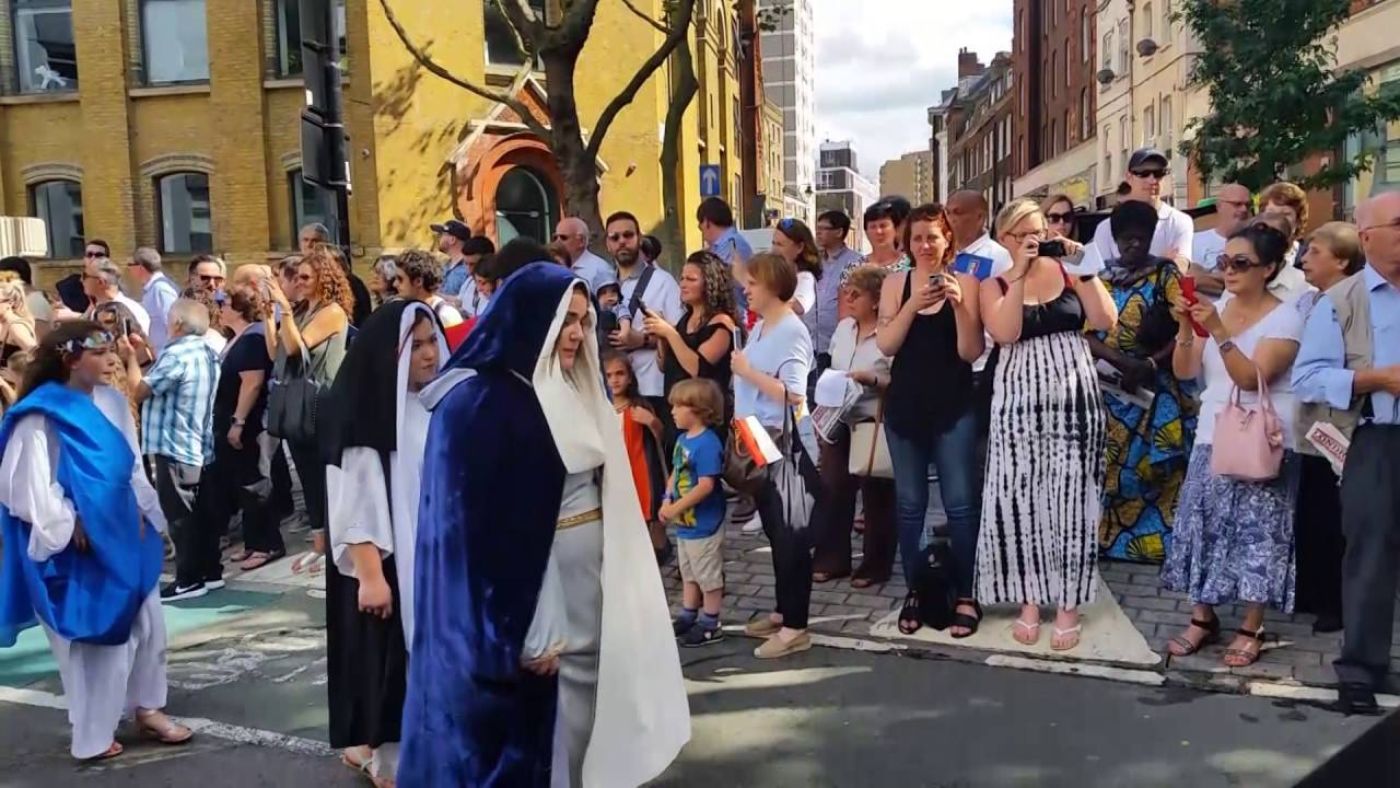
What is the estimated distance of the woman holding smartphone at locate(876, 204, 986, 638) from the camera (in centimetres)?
539

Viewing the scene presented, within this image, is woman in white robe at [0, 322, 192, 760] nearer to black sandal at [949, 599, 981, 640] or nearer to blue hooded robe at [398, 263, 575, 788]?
blue hooded robe at [398, 263, 575, 788]

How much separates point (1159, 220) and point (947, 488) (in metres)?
2.60

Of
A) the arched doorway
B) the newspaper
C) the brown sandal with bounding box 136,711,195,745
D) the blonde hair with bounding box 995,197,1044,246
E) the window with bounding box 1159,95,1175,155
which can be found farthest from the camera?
the window with bounding box 1159,95,1175,155

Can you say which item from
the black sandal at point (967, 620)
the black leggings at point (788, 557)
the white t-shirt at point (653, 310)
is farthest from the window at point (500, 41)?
the black sandal at point (967, 620)

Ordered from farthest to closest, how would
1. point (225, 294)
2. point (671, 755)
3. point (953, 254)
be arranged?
point (225, 294), point (953, 254), point (671, 755)

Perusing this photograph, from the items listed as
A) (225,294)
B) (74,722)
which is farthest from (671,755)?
(225,294)

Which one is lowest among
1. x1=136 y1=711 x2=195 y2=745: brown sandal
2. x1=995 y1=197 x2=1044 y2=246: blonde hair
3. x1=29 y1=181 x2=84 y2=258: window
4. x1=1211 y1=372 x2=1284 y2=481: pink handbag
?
x1=136 y1=711 x2=195 y2=745: brown sandal

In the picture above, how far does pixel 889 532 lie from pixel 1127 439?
1.51 metres

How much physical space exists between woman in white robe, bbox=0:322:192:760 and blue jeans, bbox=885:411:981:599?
11.5ft

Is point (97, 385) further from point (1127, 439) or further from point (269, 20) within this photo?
point (269, 20)

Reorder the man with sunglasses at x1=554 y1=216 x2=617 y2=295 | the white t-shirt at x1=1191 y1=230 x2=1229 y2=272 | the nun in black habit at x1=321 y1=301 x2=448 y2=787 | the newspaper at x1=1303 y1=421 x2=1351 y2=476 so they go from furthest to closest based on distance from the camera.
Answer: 1. the man with sunglasses at x1=554 y1=216 x2=617 y2=295
2. the white t-shirt at x1=1191 y1=230 x2=1229 y2=272
3. the newspaper at x1=1303 y1=421 x2=1351 y2=476
4. the nun in black habit at x1=321 y1=301 x2=448 y2=787

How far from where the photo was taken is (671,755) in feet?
11.5

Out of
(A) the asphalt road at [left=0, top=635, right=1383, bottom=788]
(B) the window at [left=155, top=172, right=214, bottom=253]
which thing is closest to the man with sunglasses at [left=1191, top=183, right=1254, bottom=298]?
(A) the asphalt road at [left=0, top=635, right=1383, bottom=788]

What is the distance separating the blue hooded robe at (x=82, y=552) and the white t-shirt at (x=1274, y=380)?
4.81m
